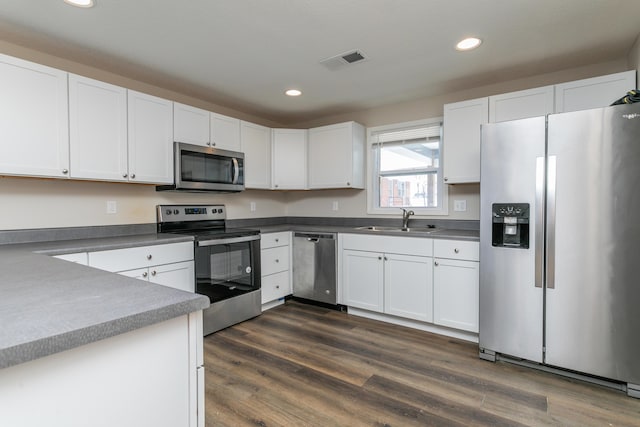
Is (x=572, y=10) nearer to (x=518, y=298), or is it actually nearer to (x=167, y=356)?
(x=518, y=298)

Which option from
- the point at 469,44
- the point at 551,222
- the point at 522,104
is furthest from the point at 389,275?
the point at 469,44

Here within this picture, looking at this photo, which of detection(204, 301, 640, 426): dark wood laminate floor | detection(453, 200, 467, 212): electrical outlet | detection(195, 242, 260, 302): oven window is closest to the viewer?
detection(204, 301, 640, 426): dark wood laminate floor

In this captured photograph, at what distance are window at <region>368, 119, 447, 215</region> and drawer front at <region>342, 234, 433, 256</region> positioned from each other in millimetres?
681

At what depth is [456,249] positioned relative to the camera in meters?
2.68

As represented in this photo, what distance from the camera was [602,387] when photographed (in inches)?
79.3

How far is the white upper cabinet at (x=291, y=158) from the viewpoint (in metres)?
3.97

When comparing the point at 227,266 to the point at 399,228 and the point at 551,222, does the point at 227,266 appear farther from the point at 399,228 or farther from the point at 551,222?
the point at 551,222

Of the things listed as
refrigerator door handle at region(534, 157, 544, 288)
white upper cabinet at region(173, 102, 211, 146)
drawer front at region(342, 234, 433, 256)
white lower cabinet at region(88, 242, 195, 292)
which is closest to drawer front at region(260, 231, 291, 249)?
drawer front at region(342, 234, 433, 256)

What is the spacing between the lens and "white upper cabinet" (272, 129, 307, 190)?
3971 mm

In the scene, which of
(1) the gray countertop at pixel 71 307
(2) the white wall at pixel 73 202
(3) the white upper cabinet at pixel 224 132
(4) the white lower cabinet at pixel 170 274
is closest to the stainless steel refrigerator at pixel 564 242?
(1) the gray countertop at pixel 71 307

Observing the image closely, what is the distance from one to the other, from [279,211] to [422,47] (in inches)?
108

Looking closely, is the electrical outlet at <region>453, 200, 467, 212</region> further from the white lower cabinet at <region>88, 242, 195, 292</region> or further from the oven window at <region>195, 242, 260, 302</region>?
the white lower cabinet at <region>88, 242, 195, 292</region>

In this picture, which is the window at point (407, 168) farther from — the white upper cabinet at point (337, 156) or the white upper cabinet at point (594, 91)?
the white upper cabinet at point (594, 91)

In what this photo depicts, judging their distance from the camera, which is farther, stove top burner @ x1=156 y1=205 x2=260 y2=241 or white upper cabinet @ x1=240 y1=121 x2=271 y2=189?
white upper cabinet @ x1=240 y1=121 x2=271 y2=189
